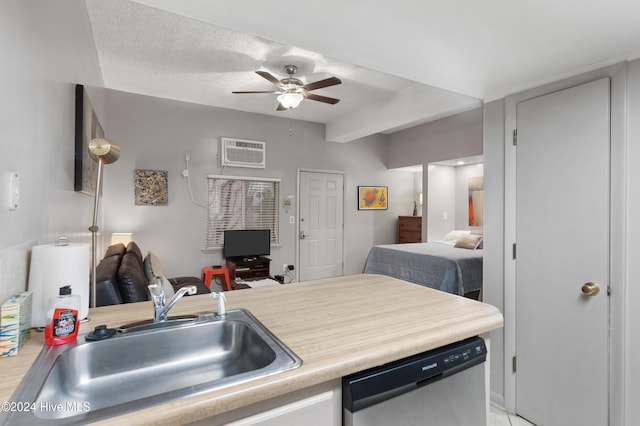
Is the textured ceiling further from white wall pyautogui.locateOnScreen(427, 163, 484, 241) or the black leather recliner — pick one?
white wall pyautogui.locateOnScreen(427, 163, 484, 241)

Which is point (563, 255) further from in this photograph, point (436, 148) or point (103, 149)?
point (436, 148)

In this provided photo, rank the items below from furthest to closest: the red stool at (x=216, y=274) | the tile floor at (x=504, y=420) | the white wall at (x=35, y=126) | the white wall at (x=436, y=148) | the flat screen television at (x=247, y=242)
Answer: the white wall at (x=436, y=148), the flat screen television at (x=247, y=242), the red stool at (x=216, y=274), the tile floor at (x=504, y=420), the white wall at (x=35, y=126)

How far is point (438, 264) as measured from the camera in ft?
12.6

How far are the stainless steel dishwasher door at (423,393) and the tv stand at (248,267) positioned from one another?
347 cm

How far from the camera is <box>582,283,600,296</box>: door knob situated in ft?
5.68

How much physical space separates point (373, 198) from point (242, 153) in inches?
99.8

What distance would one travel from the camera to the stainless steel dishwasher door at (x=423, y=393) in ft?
2.86


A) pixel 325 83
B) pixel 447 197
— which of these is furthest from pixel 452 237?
pixel 325 83

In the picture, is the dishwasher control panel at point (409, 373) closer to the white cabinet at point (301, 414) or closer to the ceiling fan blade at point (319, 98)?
the white cabinet at point (301, 414)

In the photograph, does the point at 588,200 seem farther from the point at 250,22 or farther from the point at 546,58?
the point at 250,22

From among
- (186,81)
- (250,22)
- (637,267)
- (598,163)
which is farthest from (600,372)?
(186,81)

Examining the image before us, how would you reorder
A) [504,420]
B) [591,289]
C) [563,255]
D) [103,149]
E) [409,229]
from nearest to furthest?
[103,149] → [591,289] → [563,255] → [504,420] → [409,229]

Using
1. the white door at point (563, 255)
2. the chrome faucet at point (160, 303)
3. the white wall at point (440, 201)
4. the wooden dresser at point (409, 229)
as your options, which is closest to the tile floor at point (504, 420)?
the white door at point (563, 255)

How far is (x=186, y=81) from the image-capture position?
3453mm
